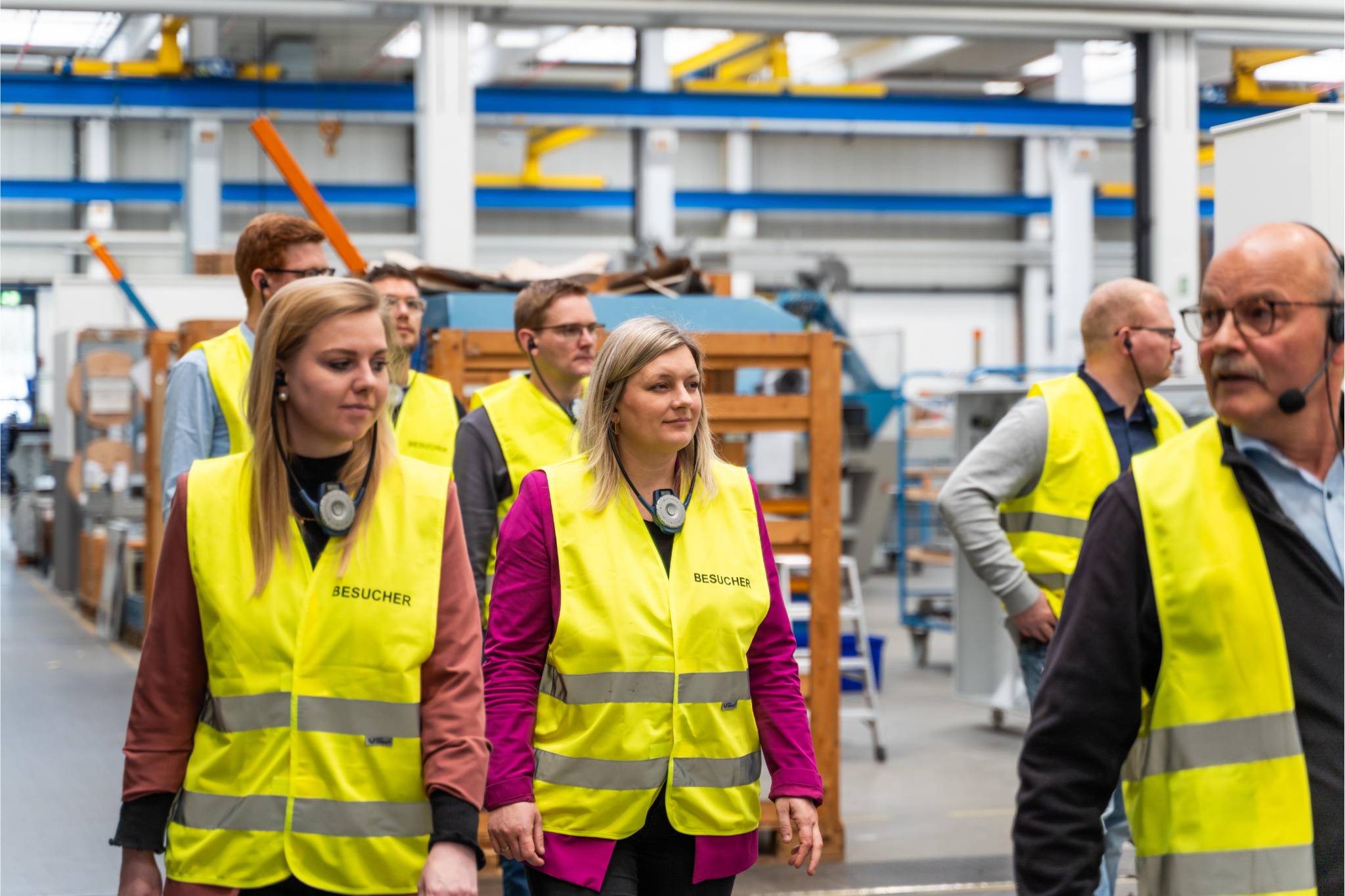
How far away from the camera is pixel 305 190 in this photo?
5.49m

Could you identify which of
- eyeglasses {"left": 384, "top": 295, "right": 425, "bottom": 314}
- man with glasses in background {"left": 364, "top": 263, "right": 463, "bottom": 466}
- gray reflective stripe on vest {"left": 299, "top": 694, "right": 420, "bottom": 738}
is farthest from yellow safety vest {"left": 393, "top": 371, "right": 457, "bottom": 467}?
gray reflective stripe on vest {"left": 299, "top": 694, "right": 420, "bottom": 738}

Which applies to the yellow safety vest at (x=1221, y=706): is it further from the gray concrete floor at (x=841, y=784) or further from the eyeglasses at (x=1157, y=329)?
the gray concrete floor at (x=841, y=784)

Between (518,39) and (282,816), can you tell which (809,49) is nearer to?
(518,39)

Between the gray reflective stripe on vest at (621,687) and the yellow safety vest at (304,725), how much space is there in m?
0.51

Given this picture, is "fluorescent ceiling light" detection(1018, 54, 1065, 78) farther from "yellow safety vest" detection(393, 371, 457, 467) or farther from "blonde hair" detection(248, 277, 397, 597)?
"blonde hair" detection(248, 277, 397, 597)

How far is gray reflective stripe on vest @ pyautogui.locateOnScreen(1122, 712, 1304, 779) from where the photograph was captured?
5.60ft

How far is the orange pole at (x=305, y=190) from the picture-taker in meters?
5.32

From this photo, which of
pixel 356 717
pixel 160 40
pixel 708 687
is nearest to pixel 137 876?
pixel 356 717

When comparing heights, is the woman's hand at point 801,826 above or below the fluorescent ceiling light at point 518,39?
below

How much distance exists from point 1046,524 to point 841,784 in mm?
3248

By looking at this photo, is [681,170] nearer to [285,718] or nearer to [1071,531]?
[1071,531]

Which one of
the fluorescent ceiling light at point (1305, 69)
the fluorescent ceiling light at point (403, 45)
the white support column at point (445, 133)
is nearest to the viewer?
the white support column at point (445, 133)

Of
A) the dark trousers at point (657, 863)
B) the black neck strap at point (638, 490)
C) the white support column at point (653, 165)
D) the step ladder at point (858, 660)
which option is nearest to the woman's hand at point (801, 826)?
the dark trousers at point (657, 863)

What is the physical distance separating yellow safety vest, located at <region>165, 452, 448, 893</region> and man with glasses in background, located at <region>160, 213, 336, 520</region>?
1305 millimetres
